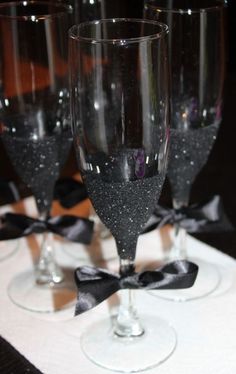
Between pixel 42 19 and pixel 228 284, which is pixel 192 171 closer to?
pixel 228 284

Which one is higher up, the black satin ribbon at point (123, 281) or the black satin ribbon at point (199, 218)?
the black satin ribbon at point (123, 281)

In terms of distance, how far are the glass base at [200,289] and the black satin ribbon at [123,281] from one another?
7 centimetres

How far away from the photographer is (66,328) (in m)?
0.68

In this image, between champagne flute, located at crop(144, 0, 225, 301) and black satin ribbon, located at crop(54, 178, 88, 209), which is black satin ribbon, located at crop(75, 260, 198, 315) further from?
black satin ribbon, located at crop(54, 178, 88, 209)

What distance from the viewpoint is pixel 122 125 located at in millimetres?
581

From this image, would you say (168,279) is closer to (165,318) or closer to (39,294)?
(165,318)

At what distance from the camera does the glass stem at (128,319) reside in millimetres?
664

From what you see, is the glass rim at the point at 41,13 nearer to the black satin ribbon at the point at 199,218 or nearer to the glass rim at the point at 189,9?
the glass rim at the point at 189,9

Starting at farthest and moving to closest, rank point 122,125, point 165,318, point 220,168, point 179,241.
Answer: point 220,168 → point 179,241 → point 165,318 → point 122,125

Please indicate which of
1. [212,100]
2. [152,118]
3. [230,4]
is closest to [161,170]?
[152,118]

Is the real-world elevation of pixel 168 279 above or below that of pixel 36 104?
below

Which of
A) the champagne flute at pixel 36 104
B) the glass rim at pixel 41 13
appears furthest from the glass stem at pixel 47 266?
the glass rim at pixel 41 13

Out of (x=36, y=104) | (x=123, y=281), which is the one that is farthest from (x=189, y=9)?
(x=123, y=281)

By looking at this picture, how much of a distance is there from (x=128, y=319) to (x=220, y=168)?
0.39 metres
